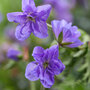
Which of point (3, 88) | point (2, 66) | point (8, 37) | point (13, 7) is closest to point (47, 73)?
point (2, 66)

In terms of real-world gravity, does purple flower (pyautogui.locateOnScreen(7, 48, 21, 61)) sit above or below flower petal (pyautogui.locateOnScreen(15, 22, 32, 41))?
below

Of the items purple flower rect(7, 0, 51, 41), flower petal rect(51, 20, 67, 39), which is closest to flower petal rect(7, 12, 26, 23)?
purple flower rect(7, 0, 51, 41)

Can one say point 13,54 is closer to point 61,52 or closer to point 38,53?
point 61,52

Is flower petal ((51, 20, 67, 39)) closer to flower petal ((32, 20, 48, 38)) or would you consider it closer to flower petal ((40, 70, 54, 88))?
flower petal ((32, 20, 48, 38))

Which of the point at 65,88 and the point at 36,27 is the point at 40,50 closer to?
the point at 36,27

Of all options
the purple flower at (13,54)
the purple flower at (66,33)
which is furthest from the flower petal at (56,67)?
the purple flower at (13,54)

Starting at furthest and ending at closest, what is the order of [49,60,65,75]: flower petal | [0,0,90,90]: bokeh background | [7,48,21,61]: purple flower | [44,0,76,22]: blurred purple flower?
1. [44,0,76,22]: blurred purple flower
2. [7,48,21,61]: purple flower
3. [0,0,90,90]: bokeh background
4. [49,60,65,75]: flower petal

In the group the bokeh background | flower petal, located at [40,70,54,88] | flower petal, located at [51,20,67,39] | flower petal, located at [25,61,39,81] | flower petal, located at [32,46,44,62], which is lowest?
the bokeh background

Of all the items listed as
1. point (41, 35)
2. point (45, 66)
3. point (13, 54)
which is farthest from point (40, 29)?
point (13, 54)
